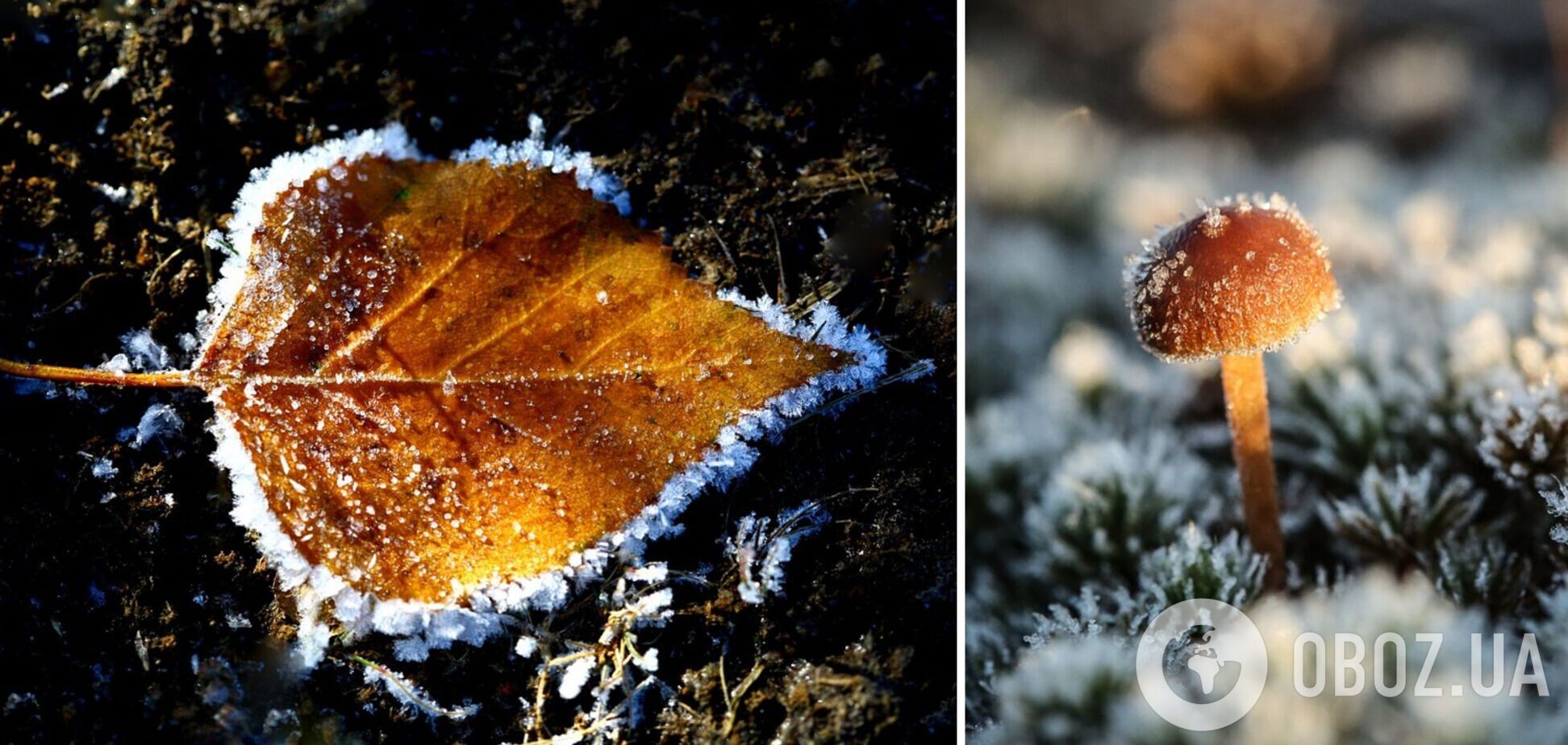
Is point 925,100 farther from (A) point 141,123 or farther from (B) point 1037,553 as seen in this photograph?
(A) point 141,123

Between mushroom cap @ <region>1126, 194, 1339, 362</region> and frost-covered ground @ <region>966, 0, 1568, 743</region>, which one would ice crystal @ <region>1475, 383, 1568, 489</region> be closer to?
frost-covered ground @ <region>966, 0, 1568, 743</region>

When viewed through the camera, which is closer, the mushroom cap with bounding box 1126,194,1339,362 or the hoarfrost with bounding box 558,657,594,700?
the mushroom cap with bounding box 1126,194,1339,362

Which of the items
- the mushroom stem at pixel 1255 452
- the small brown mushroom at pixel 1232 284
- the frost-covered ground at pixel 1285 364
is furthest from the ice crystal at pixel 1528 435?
the small brown mushroom at pixel 1232 284

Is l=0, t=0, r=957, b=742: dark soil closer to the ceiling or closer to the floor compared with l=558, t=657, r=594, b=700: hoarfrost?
closer to the ceiling

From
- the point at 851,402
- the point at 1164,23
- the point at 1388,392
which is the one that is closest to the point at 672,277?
the point at 851,402

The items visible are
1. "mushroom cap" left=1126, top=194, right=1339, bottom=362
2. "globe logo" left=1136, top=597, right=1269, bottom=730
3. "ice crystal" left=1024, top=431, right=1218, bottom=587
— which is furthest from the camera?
"ice crystal" left=1024, top=431, right=1218, bottom=587

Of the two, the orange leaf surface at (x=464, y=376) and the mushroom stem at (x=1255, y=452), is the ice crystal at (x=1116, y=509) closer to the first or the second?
the mushroom stem at (x=1255, y=452)

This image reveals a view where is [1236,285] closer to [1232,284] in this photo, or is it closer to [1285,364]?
[1232,284]

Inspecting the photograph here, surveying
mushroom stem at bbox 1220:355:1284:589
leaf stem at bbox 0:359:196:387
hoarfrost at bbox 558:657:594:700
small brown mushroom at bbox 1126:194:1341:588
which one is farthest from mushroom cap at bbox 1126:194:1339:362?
leaf stem at bbox 0:359:196:387
